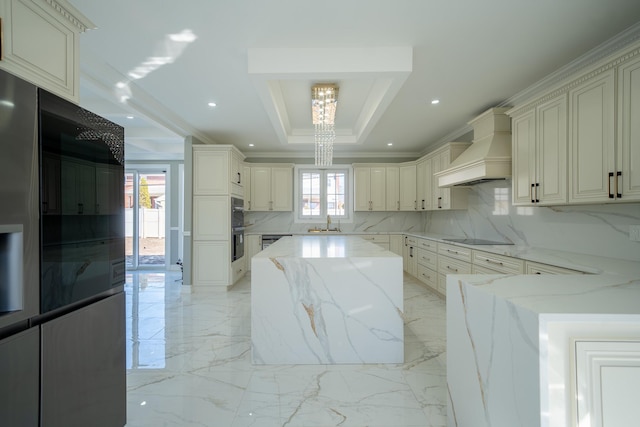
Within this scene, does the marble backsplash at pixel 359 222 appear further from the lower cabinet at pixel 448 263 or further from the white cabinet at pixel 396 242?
the lower cabinet at pixel 448 263

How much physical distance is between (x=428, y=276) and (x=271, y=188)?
3463 millimetres

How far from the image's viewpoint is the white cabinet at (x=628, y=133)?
1829 millimetres

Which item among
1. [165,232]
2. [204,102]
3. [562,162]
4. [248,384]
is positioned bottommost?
[248,384]

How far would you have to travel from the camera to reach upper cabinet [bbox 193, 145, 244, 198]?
455 centimetres

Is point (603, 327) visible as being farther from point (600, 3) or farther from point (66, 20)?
point (66, 20)

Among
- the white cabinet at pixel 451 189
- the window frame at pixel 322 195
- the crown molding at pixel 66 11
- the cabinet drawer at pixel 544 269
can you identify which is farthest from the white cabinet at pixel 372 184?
the crown molding at pixel 66 11

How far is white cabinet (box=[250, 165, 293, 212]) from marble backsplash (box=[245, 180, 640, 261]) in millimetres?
340

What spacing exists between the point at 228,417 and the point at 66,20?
2.32 meters

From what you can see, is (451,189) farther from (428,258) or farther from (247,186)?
(247,186)

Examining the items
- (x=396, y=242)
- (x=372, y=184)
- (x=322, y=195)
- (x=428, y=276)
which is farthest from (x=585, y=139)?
(x=322, y=195)

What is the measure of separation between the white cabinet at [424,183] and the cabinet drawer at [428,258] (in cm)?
89

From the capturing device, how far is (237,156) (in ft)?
16.5

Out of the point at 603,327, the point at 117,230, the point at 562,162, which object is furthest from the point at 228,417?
the point at 562,162

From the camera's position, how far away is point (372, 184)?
5914 millimetres
